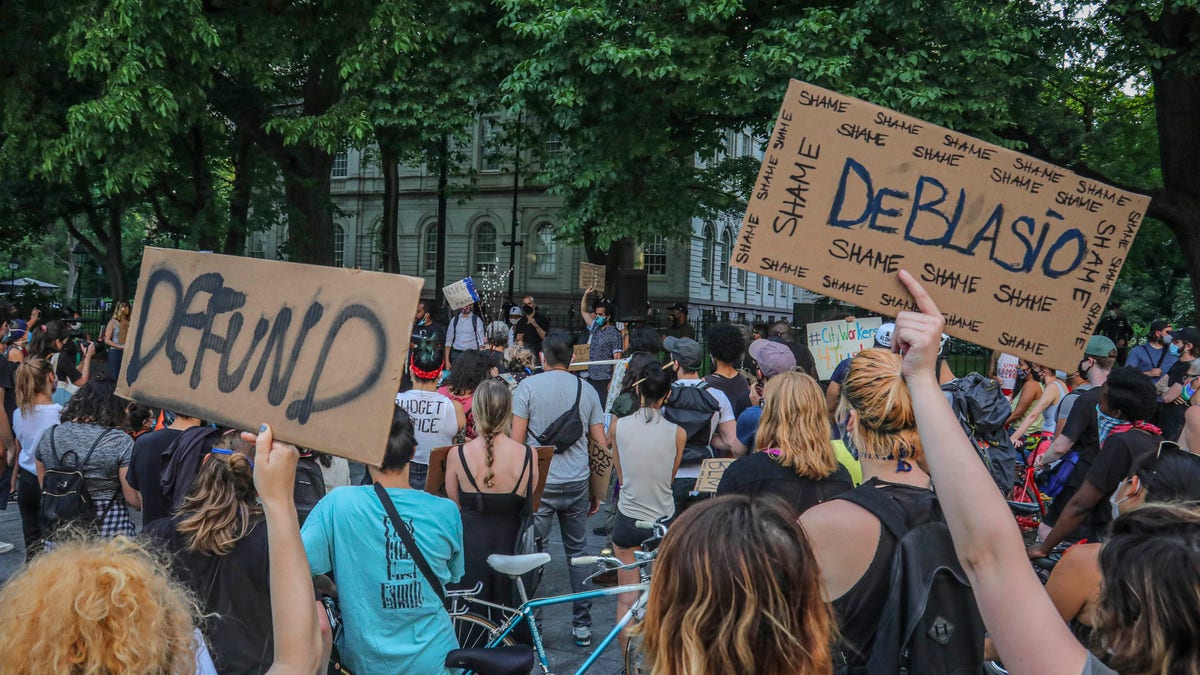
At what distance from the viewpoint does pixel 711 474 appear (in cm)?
485

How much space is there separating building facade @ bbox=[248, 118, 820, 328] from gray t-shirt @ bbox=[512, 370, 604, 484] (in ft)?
110

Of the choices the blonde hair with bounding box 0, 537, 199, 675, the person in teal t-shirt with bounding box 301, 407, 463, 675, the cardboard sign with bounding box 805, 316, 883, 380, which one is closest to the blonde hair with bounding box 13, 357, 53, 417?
the person in teal t-shirt with bounding box 301, 407, 463, 675

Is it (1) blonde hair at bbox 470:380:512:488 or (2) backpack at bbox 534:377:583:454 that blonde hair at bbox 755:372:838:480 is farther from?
(2) backpack at bbox 534:377:583:454

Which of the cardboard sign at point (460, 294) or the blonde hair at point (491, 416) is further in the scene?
the cardboard sign at point (460, 294)

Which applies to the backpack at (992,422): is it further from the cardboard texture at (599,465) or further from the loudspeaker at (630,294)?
the loudspeaker at (630,294)

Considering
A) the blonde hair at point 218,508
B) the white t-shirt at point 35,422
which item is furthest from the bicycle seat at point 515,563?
the white t-shirt at point 35,422

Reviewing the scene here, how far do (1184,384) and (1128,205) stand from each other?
6.97 metres

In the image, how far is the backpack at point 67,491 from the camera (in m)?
5.10

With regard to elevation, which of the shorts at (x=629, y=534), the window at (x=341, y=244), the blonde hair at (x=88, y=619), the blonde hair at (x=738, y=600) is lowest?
the window at (x=341, y=244)

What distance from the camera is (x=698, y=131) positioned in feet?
60.5

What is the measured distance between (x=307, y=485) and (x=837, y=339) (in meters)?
5.93

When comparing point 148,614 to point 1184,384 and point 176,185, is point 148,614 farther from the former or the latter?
point 176,185

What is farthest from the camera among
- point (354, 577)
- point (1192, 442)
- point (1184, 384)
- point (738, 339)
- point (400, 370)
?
point (1184, 384)

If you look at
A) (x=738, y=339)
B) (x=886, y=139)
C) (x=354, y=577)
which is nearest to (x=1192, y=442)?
(x=738, y=339)
